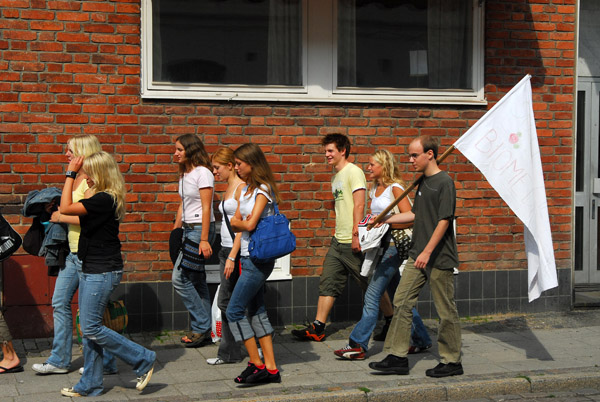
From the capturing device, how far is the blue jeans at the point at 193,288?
7629 millimetres

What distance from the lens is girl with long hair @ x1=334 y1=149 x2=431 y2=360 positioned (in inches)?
283

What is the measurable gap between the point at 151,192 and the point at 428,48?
11.2 feet

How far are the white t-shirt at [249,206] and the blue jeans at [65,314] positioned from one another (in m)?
1.31

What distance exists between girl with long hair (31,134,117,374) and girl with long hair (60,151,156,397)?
37 cm

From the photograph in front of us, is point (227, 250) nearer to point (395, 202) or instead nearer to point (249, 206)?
point (249, 206)

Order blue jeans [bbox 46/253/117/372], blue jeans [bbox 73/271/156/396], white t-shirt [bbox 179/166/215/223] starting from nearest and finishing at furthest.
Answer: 1. blue jeans [bbox 73/271/156/396]
2. blue jeans [bbox 46/253/117/372]
3. white t-shirt [bbox 179/166/215/223]

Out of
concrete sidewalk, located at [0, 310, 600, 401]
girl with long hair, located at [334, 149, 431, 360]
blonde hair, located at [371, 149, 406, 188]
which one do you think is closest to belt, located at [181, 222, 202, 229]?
concrete sidewalk, located at [0, 310, 600, 401]

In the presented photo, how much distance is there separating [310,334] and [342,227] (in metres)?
1.08

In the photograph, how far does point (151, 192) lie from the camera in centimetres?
820

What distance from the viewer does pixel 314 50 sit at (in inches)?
343

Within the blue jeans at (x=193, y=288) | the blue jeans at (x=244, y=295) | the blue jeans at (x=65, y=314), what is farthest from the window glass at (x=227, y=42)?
the blue jeans at (x=244, y=295)

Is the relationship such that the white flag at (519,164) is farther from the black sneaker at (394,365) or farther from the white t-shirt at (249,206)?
the white t-shirt at (249,206)

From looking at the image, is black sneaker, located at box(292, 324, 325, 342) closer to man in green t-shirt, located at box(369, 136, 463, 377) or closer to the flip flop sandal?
man in green t-shirt, located at box(369, 136, 463, 377)

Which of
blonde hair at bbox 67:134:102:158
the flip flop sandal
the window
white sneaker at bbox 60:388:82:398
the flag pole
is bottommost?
white sneaker at bbox 60:388:82:398
